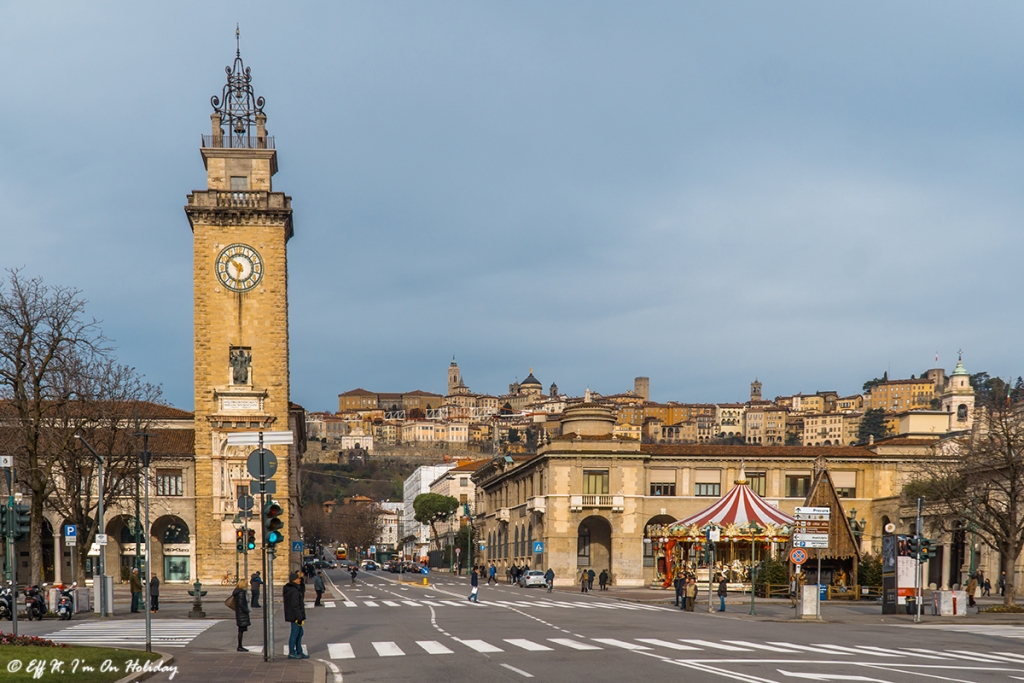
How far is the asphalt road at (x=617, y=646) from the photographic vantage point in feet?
66.6

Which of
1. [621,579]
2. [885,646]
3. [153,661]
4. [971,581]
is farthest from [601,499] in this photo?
[153,661]

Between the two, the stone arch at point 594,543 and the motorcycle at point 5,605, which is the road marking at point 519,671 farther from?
Answer: the stone arch at point 594,543

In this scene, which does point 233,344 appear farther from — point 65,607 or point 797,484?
point 797,484

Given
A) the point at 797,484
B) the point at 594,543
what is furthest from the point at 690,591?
the point at 797,484

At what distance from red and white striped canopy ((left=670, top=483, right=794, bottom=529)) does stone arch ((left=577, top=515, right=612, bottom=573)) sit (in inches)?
820

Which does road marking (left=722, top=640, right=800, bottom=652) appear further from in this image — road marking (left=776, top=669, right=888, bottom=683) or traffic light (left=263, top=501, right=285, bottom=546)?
traffic light (left=263, top=501, right=285, bottom=546)

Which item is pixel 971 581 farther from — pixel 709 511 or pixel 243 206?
pixel 243 206

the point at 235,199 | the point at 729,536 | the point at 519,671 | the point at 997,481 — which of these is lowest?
the point at 729,536

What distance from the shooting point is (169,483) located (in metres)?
74.1

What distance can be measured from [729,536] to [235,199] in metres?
33.9

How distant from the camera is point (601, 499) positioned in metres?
80.1

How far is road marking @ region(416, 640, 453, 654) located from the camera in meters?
24.8

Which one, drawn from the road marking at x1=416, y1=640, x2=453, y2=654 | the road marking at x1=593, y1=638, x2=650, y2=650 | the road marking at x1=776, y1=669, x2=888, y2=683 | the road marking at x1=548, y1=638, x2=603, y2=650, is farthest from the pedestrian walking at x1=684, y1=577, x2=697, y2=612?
the road marking at x1=776, y1=669, x2=888, y2=683

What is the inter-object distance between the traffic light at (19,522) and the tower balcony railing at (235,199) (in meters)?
46.3
